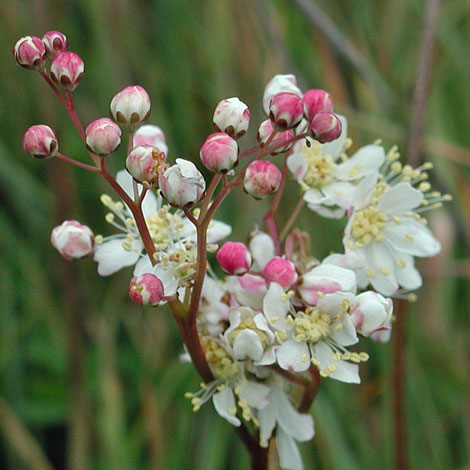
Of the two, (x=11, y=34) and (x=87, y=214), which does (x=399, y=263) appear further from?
(x=11, y=34)

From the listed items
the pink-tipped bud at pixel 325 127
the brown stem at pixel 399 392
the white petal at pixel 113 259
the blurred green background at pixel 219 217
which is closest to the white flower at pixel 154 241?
the white petal at pixel 113 259

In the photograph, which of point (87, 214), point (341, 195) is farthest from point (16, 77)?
point (341, 195)

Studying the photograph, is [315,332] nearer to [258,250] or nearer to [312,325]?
[312,325]

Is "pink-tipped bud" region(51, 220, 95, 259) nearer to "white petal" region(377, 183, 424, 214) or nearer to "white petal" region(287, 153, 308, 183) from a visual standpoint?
"white petal" region(287, 153, 308, 183)

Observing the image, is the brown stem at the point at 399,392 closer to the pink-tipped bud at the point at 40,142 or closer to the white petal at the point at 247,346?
the white petal at the point at 247,346

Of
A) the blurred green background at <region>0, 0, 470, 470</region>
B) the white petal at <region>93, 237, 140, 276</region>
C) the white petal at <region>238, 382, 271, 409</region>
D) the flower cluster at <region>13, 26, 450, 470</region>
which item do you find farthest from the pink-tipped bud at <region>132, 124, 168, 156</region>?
the blurred green background at <region>0, 0, 470, 470</region>

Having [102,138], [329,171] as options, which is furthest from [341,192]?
[102,138]
